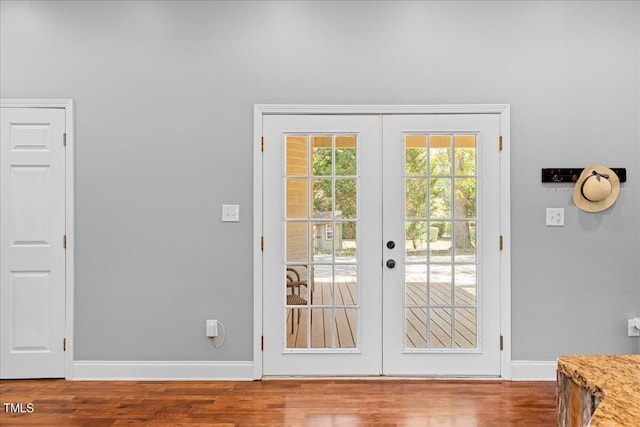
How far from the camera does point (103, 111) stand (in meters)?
3.23

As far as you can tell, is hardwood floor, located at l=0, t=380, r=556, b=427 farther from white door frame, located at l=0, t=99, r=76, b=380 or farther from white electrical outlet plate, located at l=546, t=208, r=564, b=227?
white electrical outlet plate, located at l=546, t=208, r=564, b=227

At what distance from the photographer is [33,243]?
3217 millimetres

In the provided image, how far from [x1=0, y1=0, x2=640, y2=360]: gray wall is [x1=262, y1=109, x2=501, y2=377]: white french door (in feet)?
0.60

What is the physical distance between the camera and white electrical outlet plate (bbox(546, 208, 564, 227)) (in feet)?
10.5

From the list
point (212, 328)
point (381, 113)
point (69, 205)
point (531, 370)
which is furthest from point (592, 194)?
point (69, 205)

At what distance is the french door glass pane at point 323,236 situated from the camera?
3.24m

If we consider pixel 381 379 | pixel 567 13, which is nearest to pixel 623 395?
pixel 381 379

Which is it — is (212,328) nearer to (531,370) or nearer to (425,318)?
(425,318)

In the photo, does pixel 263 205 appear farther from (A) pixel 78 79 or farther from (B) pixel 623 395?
(B) pixel 623 395

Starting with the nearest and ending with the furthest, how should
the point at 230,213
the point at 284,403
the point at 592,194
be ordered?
the point at 284,403 → the point at 592,194 → the point at 230,213

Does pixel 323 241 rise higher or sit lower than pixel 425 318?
higher

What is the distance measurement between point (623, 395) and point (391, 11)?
295cm

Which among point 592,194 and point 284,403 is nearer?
point 284,403

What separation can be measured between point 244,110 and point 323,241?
43.7 inches
